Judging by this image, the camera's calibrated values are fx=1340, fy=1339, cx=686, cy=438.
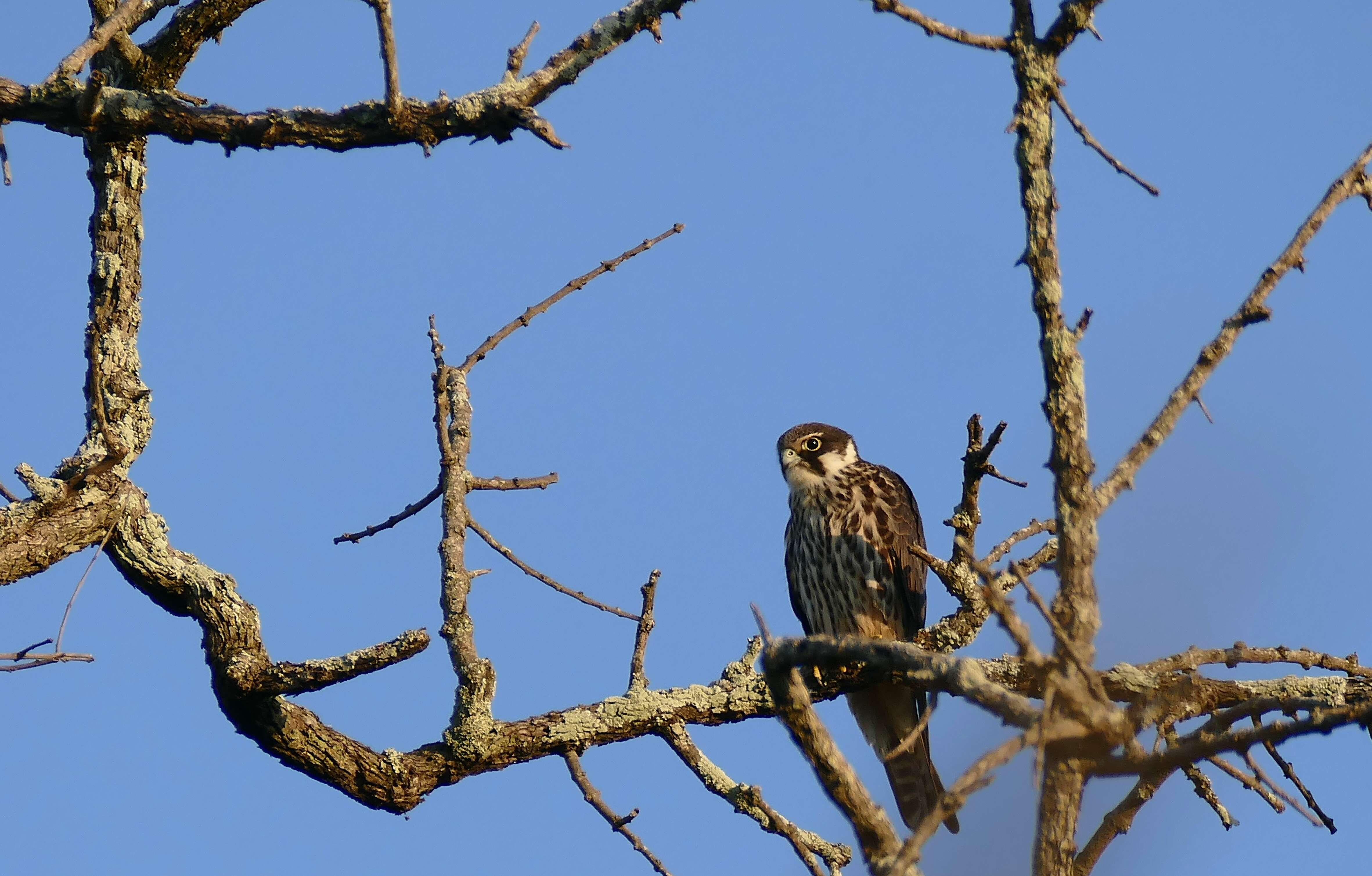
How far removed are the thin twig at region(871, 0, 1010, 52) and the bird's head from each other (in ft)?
12.2

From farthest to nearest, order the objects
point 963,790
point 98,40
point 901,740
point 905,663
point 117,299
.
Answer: point 901,740 < point 117,299 < point 98,40 < point 905,663 < point 963,790

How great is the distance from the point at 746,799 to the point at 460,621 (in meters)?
0.88

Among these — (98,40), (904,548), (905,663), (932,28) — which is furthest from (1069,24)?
(904,548)

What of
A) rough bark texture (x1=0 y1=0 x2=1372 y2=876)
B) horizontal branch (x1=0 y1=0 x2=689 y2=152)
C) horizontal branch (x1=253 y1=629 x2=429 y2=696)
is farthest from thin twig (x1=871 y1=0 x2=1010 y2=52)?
horizontal branch (x1=253 y1=629 x2=429 y2=696)

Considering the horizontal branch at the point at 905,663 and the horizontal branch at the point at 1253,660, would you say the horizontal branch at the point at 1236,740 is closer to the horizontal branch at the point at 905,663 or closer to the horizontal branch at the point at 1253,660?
the horizontal branch at the point at 905,663

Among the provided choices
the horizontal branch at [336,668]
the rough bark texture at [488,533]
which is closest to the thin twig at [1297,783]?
the rough bark texture at [488,533]

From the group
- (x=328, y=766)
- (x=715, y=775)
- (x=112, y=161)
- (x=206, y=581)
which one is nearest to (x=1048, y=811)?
(x=715, y=775)

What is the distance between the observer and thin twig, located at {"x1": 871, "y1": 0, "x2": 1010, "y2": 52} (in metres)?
2.33

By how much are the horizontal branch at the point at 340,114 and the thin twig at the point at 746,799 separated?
65.6 inches

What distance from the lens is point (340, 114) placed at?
125 inches

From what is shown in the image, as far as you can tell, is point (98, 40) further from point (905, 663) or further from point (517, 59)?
point (905, 663)

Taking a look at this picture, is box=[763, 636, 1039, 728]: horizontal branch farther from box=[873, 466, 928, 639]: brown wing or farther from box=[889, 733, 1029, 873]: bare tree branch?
box=[873, 466, 928, 639]: brown wing

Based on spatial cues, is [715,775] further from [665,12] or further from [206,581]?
[665,12]

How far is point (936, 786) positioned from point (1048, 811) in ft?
12.1
